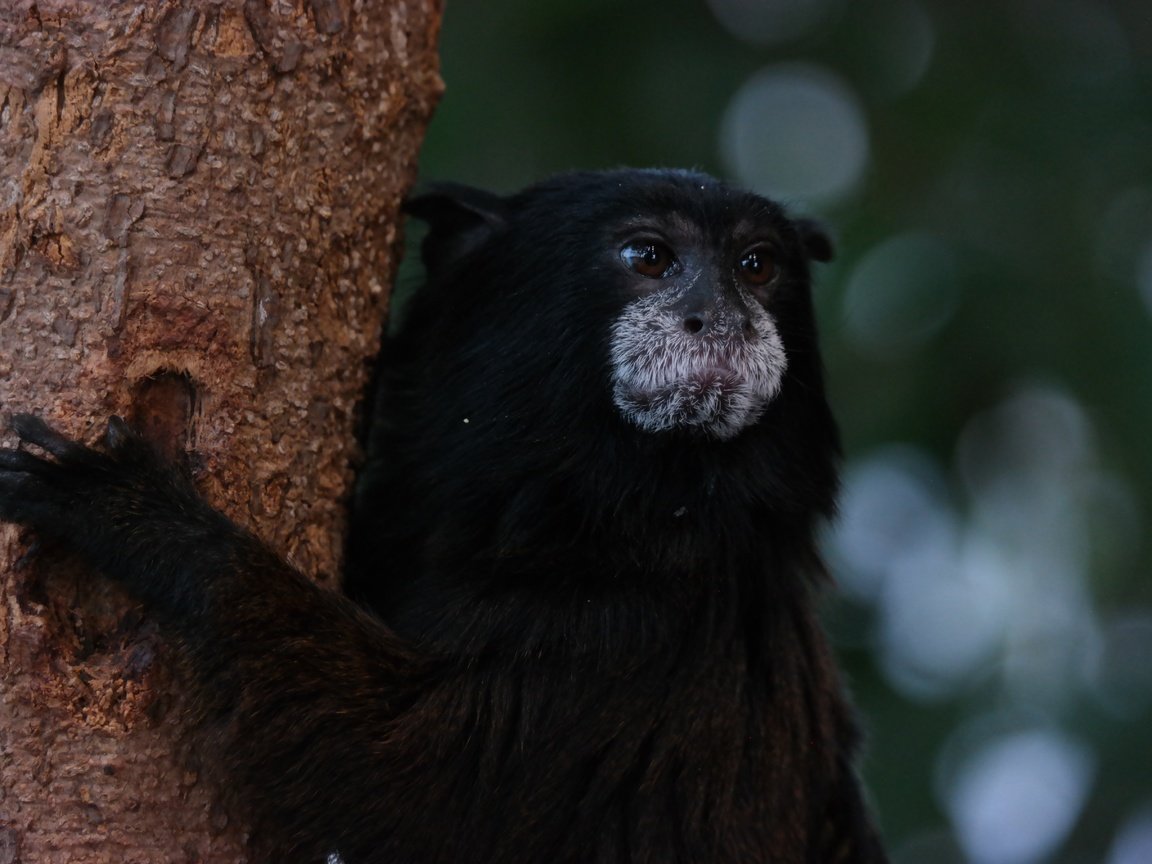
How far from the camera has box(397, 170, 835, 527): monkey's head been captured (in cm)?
359

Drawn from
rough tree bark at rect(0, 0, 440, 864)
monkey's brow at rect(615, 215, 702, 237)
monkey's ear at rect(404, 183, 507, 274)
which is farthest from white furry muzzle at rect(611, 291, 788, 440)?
rough tree bark at rect(0, 0, 440, 864)

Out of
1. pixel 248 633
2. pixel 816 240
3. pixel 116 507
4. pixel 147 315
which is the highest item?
pixel 816 240

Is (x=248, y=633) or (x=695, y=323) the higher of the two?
(x=695, y=323)

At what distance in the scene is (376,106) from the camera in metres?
3.62

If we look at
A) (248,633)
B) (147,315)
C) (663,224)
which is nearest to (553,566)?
(248,633)

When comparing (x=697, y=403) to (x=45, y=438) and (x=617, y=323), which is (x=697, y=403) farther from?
(x=45, y=438)

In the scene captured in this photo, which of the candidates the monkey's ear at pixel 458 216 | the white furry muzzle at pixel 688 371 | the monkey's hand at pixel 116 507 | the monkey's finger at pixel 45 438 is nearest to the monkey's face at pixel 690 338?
the white furry muzzle at pixel 688 371

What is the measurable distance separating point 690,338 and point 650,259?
306mm

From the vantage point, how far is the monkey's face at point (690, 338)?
3.53 metres

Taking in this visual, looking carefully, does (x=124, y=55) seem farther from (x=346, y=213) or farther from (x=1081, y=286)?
Answer: (x=1081, y=286)

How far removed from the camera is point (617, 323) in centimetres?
368

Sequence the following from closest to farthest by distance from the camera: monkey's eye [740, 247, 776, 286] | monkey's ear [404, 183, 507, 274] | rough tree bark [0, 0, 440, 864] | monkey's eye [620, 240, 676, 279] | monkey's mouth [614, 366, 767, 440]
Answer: rough tree bark [0, 0, 440, 864], monkey's mouth [614, 366, 767, 440], monkey's eye [620, 240, 676, 279], monkey's eye [740, 247, 776, 286], monkey's ear [404, 183, 507, 274]

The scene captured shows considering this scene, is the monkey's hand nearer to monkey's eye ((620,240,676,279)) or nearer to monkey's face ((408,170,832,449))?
monkey's face ((408,170,832,449))

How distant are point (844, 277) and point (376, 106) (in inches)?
130
